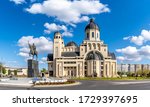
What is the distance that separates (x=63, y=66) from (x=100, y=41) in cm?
1584

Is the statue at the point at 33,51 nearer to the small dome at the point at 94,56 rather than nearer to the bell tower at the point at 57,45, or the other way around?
the small dome at the point at 94,56

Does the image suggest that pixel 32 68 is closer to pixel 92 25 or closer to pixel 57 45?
pixel 57 45

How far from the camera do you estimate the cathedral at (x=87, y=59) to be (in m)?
90.1

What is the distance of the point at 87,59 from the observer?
299ft

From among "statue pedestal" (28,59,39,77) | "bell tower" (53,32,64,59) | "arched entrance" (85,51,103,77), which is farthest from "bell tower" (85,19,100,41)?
"statue pedestal" (28,59,39,77)

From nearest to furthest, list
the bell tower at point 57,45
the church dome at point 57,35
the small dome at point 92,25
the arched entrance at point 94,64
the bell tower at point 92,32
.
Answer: the arched entrance at point 94,64 → the bell tower at point 92,32 → the small dome at point 92,25 → the bell tower at point 57,45 → the church dome at point 57,35

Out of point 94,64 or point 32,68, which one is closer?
point 32,68

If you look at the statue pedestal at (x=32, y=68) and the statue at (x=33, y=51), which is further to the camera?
the statue at (x=33, y=51)

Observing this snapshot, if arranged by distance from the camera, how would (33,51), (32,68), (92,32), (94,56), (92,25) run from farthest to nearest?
(92,25)
(92,32)
(94,56)
(33,51)
(32,68)

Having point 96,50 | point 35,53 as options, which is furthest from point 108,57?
point 35,53

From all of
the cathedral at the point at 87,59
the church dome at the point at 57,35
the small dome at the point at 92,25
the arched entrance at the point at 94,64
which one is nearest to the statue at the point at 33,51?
the arched entrance at the point at 94,64

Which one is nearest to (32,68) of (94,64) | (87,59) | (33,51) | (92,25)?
(33,51)

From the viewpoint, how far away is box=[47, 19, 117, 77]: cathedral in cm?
9006

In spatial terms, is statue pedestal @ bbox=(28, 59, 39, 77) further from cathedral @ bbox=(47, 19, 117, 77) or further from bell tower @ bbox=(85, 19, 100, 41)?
bell tower @ bbox=(85, 19, 100, 41)
